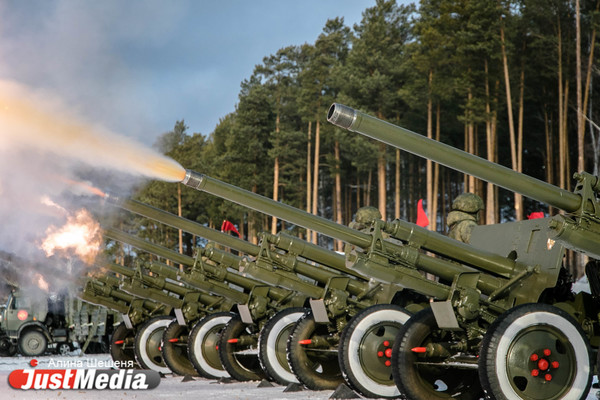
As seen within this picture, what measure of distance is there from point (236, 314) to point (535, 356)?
684 centimetres

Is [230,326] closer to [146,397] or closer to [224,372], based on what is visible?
[224,372]

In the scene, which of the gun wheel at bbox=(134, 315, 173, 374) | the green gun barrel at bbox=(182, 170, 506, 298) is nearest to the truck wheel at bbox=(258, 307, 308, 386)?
the green gun barrel at bbox=(182, 170, 506, 298)

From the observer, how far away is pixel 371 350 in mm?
9297

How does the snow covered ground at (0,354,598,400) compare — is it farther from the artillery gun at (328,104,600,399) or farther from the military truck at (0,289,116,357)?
the military truck at (0,289,116,357)

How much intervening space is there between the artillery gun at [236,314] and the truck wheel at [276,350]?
39.3 inches

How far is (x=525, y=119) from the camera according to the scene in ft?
159

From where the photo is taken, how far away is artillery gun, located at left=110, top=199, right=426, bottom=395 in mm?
9562

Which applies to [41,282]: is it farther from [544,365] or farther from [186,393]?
[544,365]

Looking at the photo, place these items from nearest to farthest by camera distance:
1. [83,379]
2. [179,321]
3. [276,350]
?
[83,379]
[276,350]
[179,321]

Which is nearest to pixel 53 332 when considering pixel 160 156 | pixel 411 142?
pixel 160 156

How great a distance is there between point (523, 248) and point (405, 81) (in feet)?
120

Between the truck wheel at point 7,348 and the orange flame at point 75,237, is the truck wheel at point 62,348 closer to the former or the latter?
the truck wheel at point 7,348

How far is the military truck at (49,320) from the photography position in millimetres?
25031

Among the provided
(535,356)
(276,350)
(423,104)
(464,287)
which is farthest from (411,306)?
(423,104)
